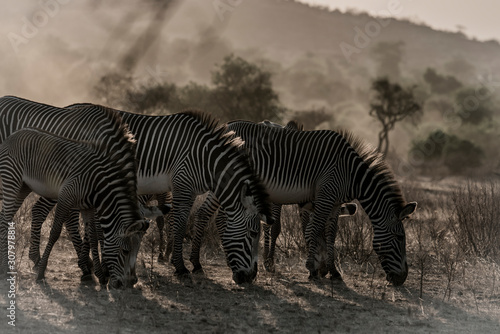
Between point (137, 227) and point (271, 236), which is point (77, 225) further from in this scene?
point (271, 236)

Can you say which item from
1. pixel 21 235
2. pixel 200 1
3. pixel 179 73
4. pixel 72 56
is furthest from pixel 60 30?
pixel 21 235

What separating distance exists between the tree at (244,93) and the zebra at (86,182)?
32.1 metres

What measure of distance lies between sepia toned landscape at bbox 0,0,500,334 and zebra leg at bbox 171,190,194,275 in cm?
22

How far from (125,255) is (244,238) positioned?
1.50 meters

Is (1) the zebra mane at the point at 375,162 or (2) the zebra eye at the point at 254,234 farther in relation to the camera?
(1) the zebra mane at the point at 375,162

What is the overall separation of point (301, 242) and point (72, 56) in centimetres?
4192

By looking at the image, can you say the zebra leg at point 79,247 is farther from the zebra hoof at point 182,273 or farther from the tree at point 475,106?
the tree at point 475,106

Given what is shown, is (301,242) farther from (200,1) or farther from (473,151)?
(200,1)

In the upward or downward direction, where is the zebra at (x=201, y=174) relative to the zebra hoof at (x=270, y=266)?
upward

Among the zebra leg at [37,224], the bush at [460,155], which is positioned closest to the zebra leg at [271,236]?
the zebra leg at [37,224]

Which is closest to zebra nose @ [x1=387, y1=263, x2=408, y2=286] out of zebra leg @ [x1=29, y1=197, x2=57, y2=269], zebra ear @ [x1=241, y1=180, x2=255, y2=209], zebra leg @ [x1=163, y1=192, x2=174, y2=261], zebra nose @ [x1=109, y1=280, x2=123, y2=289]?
Answer: zebra ear @ [x1=241, y1=180, x2=255, y2=209]

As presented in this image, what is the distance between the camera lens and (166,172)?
9242 mm

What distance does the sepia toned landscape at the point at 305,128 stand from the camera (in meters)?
7.20

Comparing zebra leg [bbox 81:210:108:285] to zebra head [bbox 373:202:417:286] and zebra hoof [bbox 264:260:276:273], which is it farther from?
zebra head [bbox 373:202:417:286]
